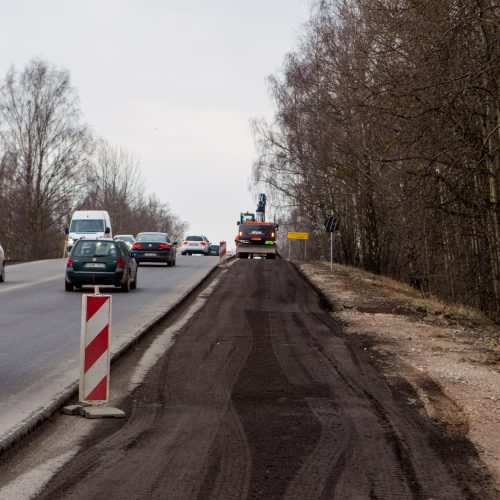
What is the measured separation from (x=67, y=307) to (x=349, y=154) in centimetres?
1799

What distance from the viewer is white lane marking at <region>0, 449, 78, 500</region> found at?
5.56m

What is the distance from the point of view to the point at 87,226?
4525 centimetres

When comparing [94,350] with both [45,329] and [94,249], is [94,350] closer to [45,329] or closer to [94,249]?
[45,329]

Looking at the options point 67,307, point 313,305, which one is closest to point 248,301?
point 313,305

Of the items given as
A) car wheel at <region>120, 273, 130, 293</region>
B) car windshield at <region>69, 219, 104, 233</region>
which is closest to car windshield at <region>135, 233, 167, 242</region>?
car windshield at <region>69, 219, 104, 233</region>

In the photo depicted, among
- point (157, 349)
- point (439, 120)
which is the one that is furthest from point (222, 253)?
point (157, 349)

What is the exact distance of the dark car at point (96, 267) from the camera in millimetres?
26047

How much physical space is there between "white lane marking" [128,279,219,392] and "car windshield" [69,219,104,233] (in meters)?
24.6

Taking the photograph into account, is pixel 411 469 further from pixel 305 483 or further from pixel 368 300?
pixel 368 300

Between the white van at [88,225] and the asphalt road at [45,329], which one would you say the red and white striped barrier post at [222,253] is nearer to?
the white van at [88,225]

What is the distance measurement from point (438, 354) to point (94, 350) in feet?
19.9

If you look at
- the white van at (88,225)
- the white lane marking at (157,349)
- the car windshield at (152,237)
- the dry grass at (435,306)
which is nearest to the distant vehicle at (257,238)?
the white van at (88,225)

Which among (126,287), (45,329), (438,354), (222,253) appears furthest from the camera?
(222,253)

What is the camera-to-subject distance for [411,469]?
634 centimetres
